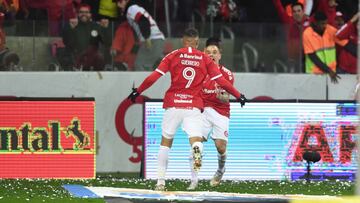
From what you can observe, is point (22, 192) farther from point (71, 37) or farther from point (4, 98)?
point (71, 37)

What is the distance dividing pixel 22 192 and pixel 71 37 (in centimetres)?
487

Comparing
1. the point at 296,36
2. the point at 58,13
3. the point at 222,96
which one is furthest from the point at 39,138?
the point at 296,36

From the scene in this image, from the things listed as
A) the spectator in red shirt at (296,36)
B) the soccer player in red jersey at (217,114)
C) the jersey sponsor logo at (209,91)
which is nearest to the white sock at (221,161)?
the soccer player in red jersey at (217,114)

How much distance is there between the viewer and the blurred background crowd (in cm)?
1912

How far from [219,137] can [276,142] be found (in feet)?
6.43

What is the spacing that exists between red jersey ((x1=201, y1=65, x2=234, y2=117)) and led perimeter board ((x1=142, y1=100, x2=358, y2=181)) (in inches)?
62.7

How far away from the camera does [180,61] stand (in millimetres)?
15328

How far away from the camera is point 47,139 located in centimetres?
1755

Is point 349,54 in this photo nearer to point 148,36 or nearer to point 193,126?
point 148,36

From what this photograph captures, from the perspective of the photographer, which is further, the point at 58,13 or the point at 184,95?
the point at 58,13

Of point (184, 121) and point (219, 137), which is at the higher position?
point (184, 121)

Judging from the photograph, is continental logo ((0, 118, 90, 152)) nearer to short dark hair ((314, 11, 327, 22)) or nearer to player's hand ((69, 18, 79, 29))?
player's hand ((69, 18, 79, 29))

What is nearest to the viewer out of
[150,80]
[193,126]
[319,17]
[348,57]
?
[150,80]

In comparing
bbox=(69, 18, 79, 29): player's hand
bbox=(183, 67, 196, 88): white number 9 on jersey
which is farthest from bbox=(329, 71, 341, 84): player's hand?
bbox=(183, 67, 196, 88): white number 9 on jersey
